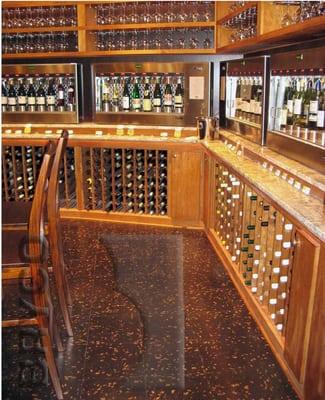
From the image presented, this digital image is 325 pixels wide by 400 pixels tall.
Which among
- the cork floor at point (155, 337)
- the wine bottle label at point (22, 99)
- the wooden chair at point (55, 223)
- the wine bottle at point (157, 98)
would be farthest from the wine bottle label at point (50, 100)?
the wooden chair at point (55, 223)

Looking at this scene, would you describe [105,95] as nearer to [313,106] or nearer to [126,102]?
[126,102]

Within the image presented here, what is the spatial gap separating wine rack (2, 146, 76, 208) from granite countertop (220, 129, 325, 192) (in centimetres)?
217

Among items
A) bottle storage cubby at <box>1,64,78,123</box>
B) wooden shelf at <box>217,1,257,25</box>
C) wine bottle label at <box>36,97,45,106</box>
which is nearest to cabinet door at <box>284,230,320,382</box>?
wooden shelf at <box>217,1,257,25</box>

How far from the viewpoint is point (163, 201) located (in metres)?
5.01

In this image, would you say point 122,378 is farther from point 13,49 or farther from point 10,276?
point 13,49

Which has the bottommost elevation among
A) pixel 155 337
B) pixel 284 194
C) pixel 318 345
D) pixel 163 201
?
pixel 155 337

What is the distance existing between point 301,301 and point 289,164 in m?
0.93

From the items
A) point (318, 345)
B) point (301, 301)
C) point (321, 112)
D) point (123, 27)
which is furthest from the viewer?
point (123, 27)

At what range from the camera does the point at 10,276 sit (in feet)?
7.38

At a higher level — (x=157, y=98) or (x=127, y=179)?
(x=157, y=98)

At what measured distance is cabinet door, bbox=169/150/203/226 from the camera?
4.69 meters

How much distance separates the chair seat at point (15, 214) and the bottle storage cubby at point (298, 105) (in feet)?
5.45

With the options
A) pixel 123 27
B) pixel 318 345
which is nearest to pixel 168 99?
pixel 123 27

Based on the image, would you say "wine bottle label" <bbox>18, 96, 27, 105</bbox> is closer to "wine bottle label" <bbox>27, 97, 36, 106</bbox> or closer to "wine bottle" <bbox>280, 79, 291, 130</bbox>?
"wine bottle label" <bbox>27, 97, 36, 106</bbox>
